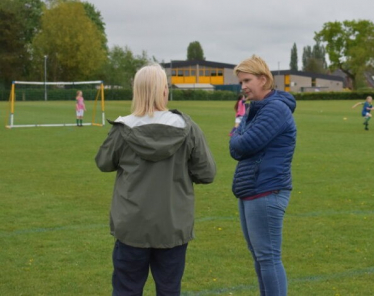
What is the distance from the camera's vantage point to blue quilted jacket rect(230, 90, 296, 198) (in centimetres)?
453

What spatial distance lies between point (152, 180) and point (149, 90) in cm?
57

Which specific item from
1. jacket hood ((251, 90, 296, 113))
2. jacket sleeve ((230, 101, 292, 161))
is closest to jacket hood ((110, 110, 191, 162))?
jacket sleeve ((230, 101, 292, 161))

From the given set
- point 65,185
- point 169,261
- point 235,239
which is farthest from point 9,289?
point 65,185

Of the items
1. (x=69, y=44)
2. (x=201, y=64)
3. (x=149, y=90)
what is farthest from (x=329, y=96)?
(x=149, y=90)

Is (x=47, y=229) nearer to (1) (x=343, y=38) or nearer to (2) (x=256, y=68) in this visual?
(2) (x=256, y=68)

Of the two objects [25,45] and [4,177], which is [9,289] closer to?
[4,177]

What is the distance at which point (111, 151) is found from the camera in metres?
4.25

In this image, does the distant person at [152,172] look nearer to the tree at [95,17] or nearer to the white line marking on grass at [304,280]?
the white line marking on grass at [304,280]

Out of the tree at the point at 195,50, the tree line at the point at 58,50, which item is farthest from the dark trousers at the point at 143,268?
the tree at the point at 195,50

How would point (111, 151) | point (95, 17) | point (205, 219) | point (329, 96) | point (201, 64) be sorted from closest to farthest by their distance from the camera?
point (111, 151) → point (205, 219) → point (329, 96) → point (95, 17) → point (201, 64)

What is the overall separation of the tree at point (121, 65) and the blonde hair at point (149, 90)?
88.6 meters

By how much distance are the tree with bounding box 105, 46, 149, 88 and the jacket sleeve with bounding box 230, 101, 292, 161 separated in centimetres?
8831

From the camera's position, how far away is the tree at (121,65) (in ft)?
308

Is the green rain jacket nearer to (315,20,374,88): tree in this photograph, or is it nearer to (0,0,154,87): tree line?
(0,0,154,87): tree line
